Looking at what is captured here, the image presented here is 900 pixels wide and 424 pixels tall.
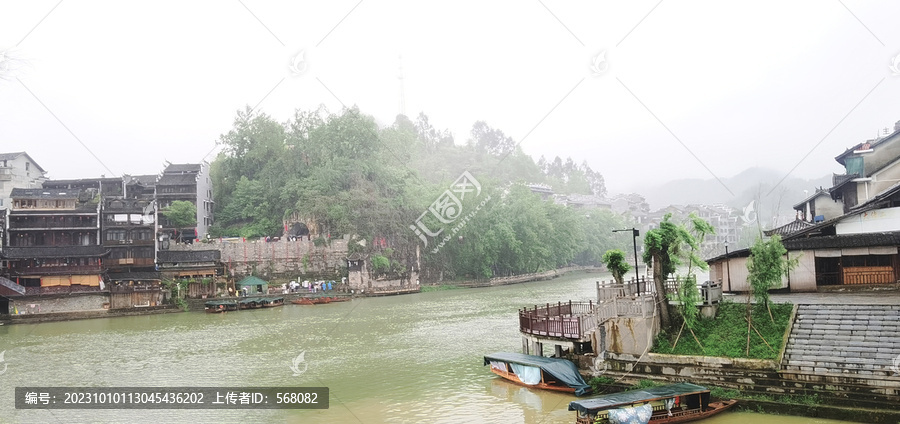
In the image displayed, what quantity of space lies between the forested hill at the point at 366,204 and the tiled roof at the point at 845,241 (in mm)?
50755

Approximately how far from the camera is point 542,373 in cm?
2089

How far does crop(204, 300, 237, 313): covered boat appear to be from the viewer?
54375 millimetres

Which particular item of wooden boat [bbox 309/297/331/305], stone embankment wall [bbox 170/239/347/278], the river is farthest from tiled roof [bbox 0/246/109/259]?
wooden boat [bbox 309/297/331/305]

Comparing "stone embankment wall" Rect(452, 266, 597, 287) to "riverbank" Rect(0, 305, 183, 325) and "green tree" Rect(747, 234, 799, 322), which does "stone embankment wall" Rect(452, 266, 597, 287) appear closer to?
"riverbank" Rect(0, 305, 183, 325)

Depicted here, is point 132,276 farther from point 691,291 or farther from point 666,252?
point 691,291

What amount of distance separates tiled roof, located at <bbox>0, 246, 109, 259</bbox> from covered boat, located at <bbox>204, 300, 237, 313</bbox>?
38.3ft

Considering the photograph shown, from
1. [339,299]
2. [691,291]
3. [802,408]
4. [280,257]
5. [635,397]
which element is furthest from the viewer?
[280,257]

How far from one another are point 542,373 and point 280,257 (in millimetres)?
53143

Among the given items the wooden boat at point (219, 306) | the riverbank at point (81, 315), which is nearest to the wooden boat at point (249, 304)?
the wooden boat at point (219, 306)

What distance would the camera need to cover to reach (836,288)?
23.2 meters

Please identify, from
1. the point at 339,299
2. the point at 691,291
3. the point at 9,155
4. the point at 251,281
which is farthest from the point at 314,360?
the point at 9,155

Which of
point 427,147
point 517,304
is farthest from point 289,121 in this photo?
point 427,147

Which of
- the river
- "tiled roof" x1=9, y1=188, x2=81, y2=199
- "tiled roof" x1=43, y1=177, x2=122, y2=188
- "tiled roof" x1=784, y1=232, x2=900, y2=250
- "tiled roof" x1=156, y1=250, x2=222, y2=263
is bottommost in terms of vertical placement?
the river

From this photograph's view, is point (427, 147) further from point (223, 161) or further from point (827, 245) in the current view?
point (827, 245)
